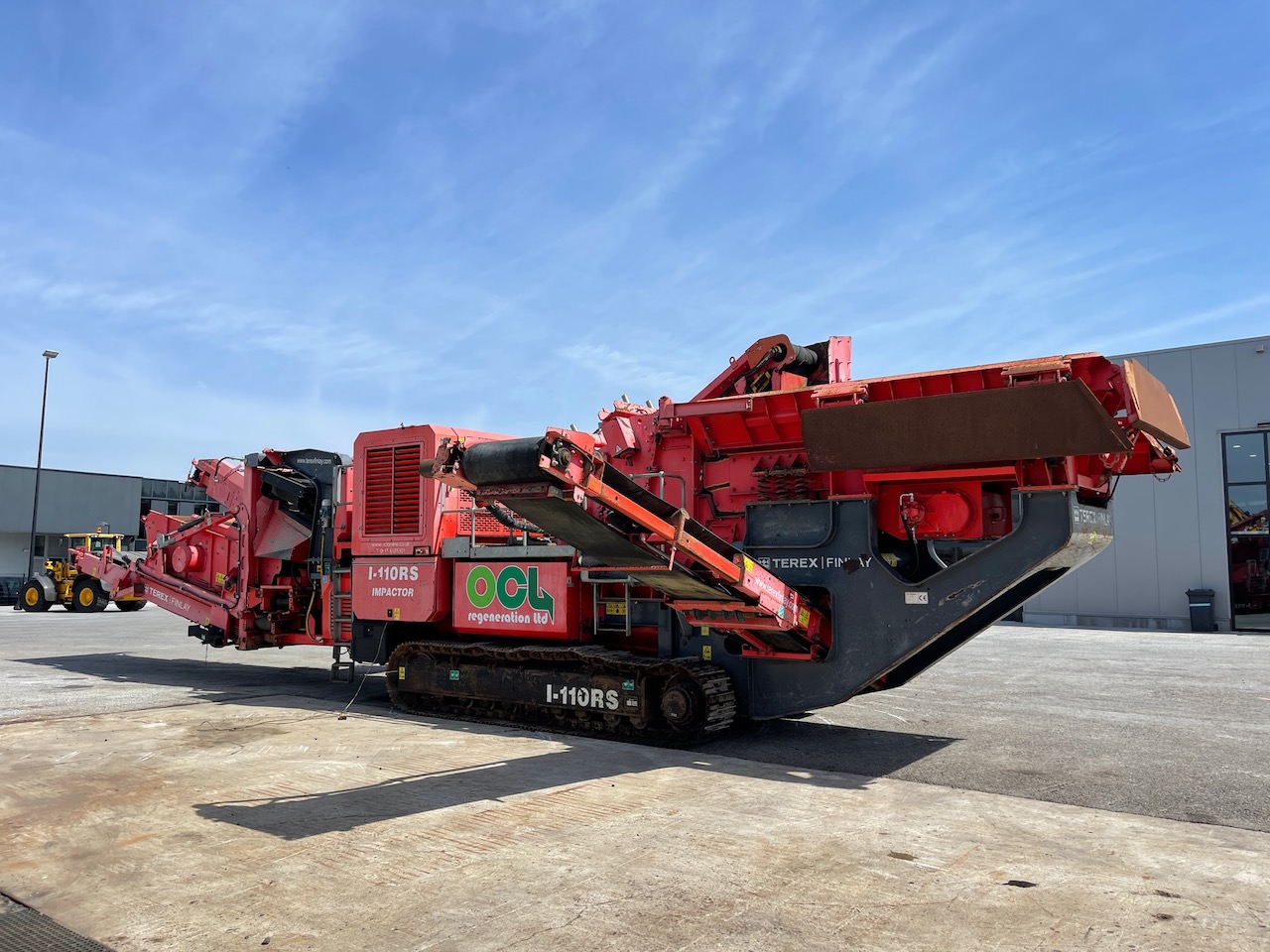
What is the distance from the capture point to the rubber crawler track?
8.39m

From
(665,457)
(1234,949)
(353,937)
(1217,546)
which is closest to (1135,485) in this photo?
(1217,546)

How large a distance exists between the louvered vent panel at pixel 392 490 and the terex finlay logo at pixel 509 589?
108 cm

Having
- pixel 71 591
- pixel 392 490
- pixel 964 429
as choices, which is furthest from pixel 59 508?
pixel 964 429

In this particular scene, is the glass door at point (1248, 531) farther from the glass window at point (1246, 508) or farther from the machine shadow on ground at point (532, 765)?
the machine shadow on ground at point (532, 765)

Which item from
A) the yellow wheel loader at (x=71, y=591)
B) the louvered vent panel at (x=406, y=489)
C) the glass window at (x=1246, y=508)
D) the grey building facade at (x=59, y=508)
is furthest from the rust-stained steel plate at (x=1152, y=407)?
the grey building facade at (x=59, y=508)

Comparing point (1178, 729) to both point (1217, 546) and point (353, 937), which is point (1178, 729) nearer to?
point (353, 937)

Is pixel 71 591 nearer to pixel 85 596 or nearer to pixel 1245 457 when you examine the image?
pixel 85 596

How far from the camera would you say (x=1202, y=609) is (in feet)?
80.7

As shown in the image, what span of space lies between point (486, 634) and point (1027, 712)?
600cm

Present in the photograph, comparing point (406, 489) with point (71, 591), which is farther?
point (71, 591)

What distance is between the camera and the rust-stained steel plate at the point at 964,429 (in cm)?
682

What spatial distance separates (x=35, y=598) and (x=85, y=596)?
1632mm

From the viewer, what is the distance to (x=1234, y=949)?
388 centimetres

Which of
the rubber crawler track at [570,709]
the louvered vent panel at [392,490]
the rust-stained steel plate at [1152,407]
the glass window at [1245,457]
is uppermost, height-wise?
the glass window at [1245,457]
